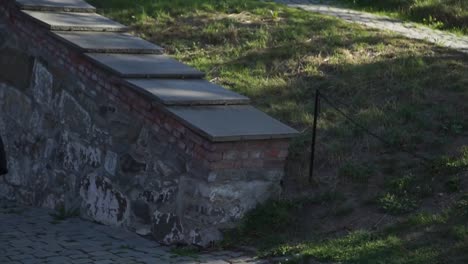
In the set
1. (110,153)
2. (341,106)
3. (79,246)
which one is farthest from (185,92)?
(341,106)

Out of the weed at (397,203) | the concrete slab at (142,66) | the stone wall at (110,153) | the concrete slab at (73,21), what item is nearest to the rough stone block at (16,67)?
the stone wall at (110,153)

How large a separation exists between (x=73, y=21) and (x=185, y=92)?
2.35 metres

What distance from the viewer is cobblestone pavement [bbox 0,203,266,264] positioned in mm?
6871

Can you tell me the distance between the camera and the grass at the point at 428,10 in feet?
39.4

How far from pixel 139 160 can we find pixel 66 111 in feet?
5.12

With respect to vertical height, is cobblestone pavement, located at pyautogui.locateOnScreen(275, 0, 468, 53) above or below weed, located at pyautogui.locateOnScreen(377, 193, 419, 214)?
above

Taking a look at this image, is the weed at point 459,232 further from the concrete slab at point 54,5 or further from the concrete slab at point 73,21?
the concrete slab at point 54,5

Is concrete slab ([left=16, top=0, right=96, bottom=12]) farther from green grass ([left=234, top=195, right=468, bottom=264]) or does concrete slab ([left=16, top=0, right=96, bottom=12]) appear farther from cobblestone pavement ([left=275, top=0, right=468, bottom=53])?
green grass ([left=234, top=195, right=468, bottom=264])

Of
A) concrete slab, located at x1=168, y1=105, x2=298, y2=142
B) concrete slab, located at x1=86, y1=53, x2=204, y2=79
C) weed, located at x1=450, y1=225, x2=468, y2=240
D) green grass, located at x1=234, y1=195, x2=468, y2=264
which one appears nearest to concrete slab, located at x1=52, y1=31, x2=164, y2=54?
concrete slab, located at x1=86, y1=53, x2=204, y2=79

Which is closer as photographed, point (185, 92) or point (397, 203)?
point (397, 203)

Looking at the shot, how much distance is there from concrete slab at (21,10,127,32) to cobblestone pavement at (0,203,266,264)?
1918 mm

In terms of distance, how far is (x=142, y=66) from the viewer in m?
8.34

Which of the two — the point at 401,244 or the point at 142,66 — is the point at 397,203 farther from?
the point at 142,66

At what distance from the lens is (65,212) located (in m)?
8.87
